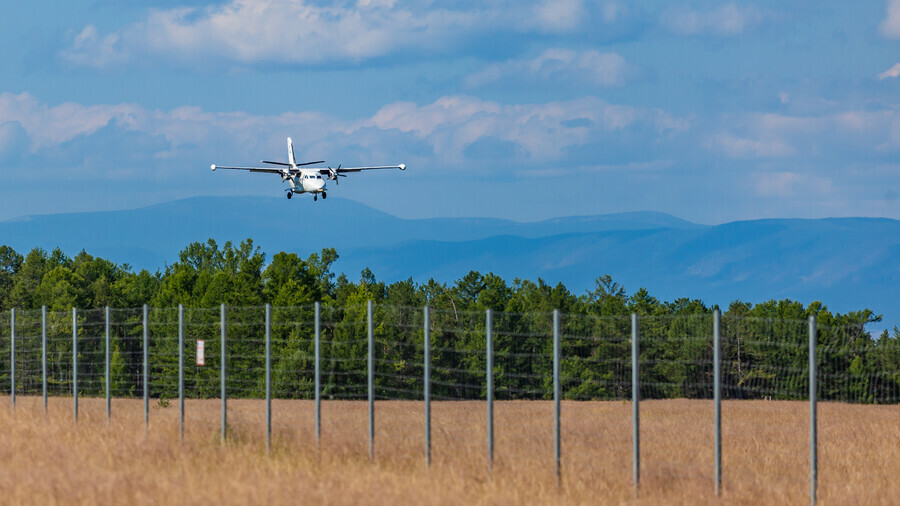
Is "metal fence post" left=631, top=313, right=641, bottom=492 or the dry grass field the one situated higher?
"metal fence post" left=631, top=313, right=641, bottom=492

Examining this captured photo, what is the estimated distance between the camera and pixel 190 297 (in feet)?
314

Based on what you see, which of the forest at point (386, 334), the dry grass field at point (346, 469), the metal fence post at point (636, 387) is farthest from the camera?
the forest at point (386, 334)

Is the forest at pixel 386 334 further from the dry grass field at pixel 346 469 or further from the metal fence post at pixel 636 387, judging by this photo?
the metal fence post at pixel 636 387

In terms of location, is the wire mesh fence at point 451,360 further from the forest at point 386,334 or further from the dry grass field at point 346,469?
the dry grass field at point 346,469

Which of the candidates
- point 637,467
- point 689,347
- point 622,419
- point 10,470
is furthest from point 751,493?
point 689,347

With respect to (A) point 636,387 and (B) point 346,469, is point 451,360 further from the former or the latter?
(A) point 636,387

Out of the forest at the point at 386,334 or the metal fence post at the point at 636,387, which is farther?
the forest at the point at 386,334

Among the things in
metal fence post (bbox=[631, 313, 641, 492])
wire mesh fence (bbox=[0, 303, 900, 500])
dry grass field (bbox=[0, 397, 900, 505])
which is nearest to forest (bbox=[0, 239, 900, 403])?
wire mesh fence (bbox=[0, 303, 900, 500])

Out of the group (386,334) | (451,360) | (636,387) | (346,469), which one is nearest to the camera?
(636,387)

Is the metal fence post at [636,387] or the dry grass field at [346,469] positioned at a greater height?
the metal fence post at [636,387]

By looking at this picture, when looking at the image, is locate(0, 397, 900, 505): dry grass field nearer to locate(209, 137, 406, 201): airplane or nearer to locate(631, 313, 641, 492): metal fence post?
locate(631, 313, 641, 492): metal fence post

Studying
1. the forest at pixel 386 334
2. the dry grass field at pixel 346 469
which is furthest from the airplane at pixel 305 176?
the dry grass field at pixel 346 469

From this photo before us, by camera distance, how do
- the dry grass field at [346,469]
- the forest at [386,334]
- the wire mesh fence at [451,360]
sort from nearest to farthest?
the dry grass field at [346,469] → the wire mesh fence at [451,360] → the forest at [386,334]

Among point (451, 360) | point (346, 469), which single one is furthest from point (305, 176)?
point (346, 469)
